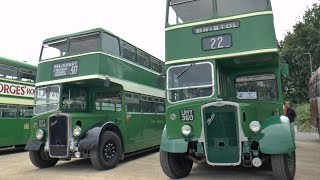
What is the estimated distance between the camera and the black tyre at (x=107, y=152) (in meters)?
9.89

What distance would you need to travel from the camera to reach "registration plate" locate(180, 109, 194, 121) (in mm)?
7617

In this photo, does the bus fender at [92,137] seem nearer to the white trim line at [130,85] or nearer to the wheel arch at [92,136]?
the wheel arch at [92,136]

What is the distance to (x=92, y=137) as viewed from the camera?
9.91 m

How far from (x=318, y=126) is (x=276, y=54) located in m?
10.4

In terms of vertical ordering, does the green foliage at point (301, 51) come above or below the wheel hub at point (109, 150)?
above

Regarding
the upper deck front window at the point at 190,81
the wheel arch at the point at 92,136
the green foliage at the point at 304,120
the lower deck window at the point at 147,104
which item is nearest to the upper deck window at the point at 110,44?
the wheel arch at the point at 92,136

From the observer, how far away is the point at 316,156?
11758 millimetres

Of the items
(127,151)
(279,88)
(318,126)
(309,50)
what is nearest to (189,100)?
(279,88)

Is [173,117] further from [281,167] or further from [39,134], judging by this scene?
[39,134]

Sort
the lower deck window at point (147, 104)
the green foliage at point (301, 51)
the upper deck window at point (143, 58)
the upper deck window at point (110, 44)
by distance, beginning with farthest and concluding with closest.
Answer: the green foliage at point (301, 51) → the upper deck window at point (143, 58) → the lower deck window at point (147, 104) → the upper deck window at point (110, 44)

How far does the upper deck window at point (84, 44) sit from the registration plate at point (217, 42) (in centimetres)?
387

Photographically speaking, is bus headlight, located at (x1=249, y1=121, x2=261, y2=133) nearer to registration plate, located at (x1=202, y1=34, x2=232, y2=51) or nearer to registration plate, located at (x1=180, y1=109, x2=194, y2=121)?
registration plate, located at (x1=180, y1=109, x2=194, y2=121)

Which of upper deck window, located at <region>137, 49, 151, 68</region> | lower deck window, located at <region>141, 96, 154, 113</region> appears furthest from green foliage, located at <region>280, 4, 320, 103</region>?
lower deck window, located at <region>141, 96, 154, 113</region>

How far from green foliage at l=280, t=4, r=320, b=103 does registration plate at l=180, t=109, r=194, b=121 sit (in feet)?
82.7
